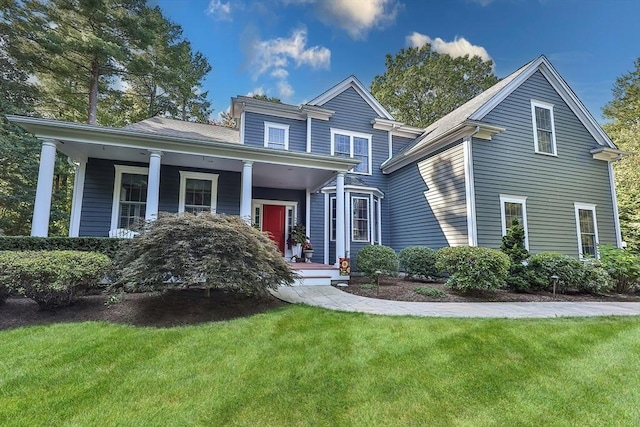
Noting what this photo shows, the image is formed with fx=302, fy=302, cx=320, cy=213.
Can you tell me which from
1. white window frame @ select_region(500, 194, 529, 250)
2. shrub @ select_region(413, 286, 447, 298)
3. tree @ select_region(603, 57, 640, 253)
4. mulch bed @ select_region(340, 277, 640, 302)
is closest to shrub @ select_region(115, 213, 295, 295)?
mulch bed @ select_region(340, 277, 640, 302)

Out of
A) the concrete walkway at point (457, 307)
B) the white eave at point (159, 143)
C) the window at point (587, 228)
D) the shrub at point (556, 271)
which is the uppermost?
the white eave at point (159, 143)

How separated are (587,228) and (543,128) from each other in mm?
3807

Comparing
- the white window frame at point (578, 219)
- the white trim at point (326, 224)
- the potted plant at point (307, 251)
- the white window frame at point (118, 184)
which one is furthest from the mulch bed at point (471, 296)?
the white window frame at point (118, 184)

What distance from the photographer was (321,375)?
2971 millimetres

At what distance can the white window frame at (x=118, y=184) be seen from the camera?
9.07 m

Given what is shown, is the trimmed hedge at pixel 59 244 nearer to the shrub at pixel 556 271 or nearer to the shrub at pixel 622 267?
the shrub at pixel 556 271

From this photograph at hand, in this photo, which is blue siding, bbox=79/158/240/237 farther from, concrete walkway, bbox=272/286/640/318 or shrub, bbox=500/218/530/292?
shrub, bbox=500/218/530/292

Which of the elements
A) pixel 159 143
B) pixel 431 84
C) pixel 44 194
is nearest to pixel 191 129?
pixel 159 143

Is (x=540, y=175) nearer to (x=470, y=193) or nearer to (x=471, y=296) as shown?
(x=470, y=193)

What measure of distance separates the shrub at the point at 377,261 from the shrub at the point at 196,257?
3.93 metres

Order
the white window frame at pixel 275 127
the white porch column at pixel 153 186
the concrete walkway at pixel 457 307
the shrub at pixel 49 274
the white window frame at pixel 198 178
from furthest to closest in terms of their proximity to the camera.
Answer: the white window frame at pixel 275 127 < the white window frame at pixel 198 178 < the white porch column at pixel 153 186 < the concrete walkway at pixel 457 307 < the shrub at pixel 49 274

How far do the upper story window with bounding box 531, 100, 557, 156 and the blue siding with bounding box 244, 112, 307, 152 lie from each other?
8.12 m

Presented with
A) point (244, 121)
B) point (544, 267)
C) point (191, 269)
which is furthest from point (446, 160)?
point (191, 269)

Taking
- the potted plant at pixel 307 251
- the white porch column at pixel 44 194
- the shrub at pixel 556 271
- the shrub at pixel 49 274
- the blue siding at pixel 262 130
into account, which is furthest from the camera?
the blue siding at pixel 262 130
